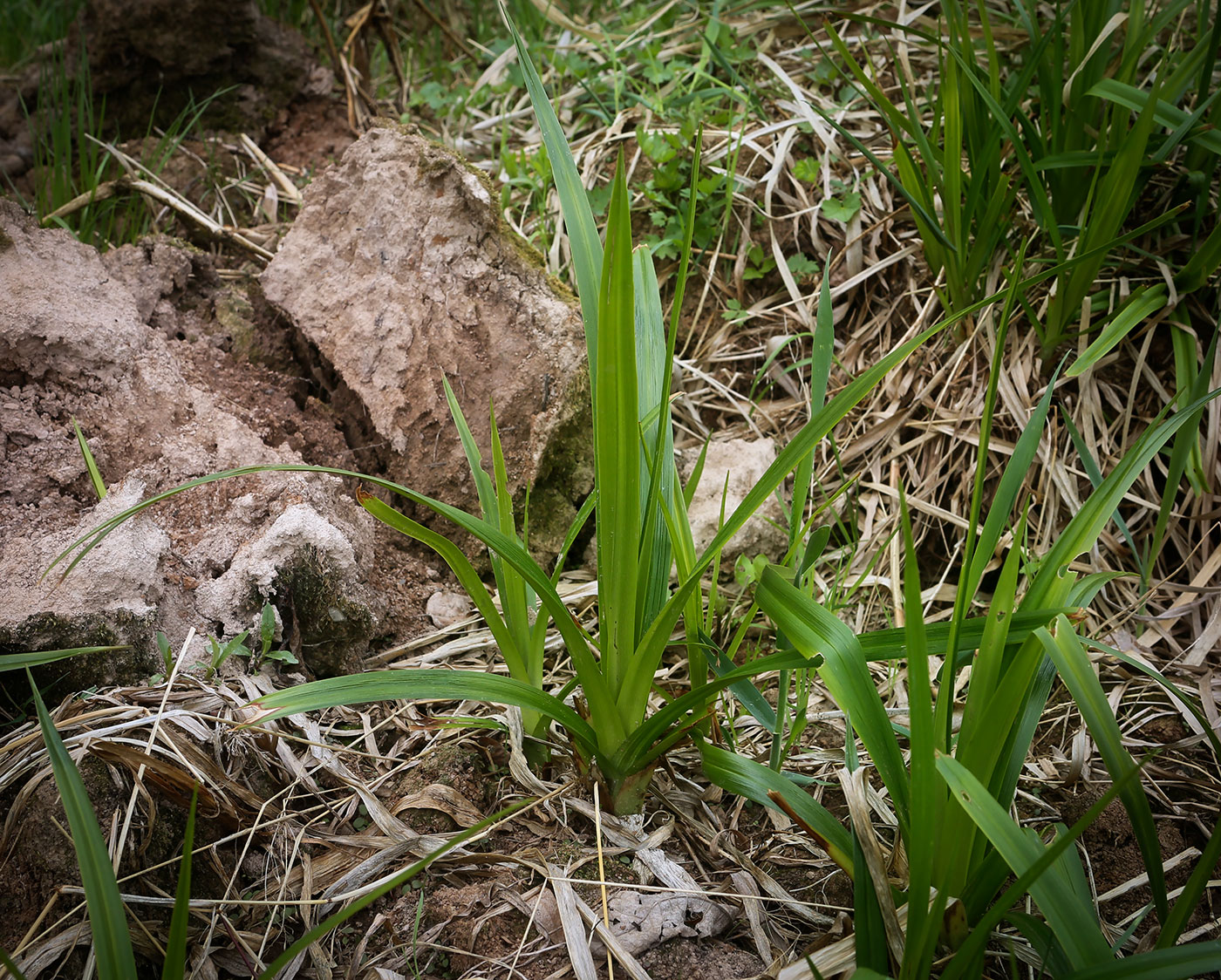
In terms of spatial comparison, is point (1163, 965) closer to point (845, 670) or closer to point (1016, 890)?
point (1016, 890)

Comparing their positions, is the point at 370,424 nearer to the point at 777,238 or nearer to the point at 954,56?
the point at 777,238

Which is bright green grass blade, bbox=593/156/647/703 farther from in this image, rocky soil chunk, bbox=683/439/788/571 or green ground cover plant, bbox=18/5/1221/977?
rocky soil chunk, bbox=683/439/788/571

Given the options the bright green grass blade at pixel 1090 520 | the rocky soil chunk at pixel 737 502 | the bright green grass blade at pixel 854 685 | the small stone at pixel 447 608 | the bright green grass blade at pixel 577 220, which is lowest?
the small stone at pixel 447 608

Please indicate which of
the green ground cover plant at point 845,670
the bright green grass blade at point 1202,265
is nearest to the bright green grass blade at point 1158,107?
the bright green grass blade at point 1202,265

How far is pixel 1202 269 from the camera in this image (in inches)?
61.2

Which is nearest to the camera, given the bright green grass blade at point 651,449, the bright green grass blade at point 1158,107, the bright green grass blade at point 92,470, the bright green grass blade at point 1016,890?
the bright green grass blade at point 1016,890

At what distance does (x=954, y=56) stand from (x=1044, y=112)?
0.81 ft

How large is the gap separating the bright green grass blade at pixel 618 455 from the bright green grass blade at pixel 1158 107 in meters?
1.09

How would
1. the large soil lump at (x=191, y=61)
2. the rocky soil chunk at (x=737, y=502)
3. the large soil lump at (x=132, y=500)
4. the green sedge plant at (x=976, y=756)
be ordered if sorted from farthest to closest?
the large soil lump at (x=191, y=61) < the rocky soil chunk at (x=737, y=502) < the large soil lump at (x=132, y=500) < the green sedge plant at (x=976, y=756)

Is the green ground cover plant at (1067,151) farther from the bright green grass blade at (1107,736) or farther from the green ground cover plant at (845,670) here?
the bright green grass blade at (1107,736)

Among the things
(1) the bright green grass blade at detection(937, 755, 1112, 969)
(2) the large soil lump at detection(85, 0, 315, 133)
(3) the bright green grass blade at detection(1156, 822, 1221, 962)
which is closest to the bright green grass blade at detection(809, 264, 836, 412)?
(1) the bright green grass blade at detection(937, 755, 1112, 969)

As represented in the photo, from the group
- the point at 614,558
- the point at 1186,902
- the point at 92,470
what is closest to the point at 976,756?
the point at 1186,902

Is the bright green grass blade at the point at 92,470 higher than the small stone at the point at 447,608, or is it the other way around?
the bright green grass blade at the point at 92,470

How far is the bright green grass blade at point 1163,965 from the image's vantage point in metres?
0.73
